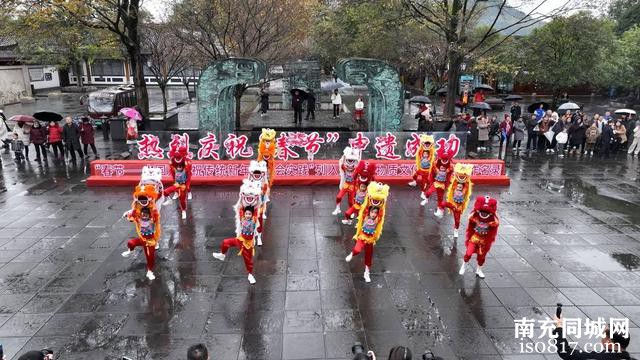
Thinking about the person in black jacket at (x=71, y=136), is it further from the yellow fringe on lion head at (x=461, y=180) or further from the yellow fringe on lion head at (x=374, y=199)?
the yellow fringe on lion head at (x=461, y=180)

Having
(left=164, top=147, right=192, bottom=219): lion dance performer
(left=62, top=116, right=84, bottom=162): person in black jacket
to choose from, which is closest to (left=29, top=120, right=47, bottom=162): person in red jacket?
(left=62, top=116, right=84, bottom=162): person in black jacket

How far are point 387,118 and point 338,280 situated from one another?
30.4 feet

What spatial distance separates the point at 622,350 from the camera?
4.37m

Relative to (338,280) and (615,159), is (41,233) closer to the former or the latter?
(338,280)

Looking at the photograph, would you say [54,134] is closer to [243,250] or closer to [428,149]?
[243,250]

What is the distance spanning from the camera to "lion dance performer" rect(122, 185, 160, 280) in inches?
303

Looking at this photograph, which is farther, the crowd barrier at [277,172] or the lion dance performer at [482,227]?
the crowd barrier at [277,172]

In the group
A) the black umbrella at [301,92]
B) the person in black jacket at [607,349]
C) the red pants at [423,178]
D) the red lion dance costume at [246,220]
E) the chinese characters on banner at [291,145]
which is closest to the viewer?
the person in black jacket at [607,349]

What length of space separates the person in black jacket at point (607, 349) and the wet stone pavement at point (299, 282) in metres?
1.81

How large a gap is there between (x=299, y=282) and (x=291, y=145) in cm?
744

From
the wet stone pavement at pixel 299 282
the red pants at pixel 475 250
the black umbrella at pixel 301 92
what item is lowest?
the wet stone pavement at pixel 299 282

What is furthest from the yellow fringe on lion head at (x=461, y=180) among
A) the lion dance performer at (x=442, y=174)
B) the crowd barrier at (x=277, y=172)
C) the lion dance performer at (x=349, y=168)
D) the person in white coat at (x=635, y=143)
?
the person in white coat at (x=635, y=143)

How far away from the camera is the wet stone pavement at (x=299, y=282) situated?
6.40 metres

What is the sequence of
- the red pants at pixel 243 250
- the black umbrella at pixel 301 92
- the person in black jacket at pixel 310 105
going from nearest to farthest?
1. the red pants at pixel 243 250
2. the black umbrella at pixel 301 92
3. the person in black jacket at pixel 310 105
